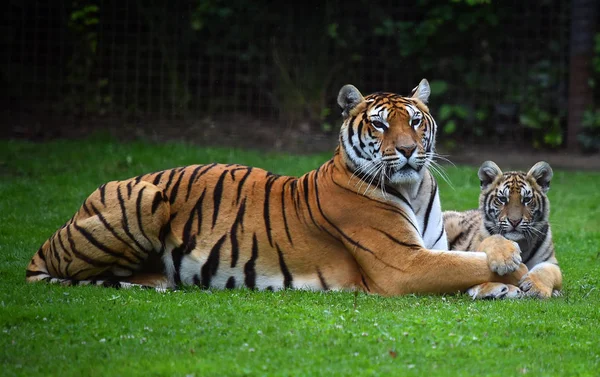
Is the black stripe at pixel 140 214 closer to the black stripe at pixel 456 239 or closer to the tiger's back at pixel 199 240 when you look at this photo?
the tiger's back at pixel 199 240

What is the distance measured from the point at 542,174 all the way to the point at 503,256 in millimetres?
1348

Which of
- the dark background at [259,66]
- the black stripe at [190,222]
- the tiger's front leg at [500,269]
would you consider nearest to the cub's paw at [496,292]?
the tiger's front leg at [500,269]

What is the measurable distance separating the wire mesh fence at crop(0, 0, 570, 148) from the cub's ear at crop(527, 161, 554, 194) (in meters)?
7.31

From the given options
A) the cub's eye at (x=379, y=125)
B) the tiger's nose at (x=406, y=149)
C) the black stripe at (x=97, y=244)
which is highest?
the cub's eye at (x=379, y=125)

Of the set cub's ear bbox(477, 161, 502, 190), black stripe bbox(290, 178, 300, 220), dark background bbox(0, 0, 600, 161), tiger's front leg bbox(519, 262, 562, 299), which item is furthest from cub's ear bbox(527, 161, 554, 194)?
dark background bbox(0, 0, 600, 161)

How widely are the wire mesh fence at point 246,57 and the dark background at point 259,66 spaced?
0.06ft

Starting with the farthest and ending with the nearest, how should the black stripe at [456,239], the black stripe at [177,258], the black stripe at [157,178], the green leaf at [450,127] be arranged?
the green leaf at [450,127] → the black stripe at [456,239] → the black stripe at [157,178] → the black stripe at [177,258]

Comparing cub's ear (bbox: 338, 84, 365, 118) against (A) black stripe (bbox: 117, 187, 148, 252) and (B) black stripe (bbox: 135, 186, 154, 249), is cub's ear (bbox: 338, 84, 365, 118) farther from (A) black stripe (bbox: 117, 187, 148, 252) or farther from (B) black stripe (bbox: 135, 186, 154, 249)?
(A) black stripe (bbox: 117, 187, 148, 252)

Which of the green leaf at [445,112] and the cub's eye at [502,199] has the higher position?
the cub's eye at [502,199]


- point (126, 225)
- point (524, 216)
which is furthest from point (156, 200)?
point (524, 216)

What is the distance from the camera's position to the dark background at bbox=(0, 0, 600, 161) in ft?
50.6

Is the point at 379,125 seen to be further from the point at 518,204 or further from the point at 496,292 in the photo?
the point at 496,292

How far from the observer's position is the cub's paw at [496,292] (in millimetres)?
7090

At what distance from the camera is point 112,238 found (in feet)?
24.9
